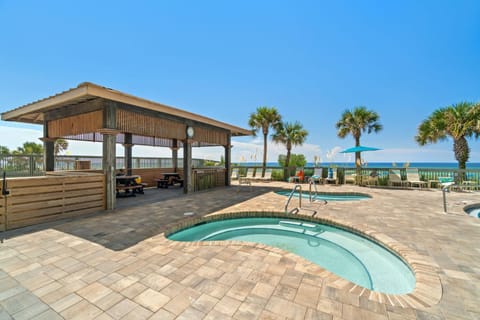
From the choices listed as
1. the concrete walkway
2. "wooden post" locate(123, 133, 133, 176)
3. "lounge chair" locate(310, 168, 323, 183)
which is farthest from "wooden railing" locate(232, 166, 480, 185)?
"wooden post" locate(123, 133, 133, 176)

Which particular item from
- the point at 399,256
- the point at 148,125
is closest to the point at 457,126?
the point at 399,256

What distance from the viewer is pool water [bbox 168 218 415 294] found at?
2.73m

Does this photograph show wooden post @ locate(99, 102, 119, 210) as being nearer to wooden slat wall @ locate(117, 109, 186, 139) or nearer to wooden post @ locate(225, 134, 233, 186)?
wooden slat wall @ locate(117, 109, 186, 139)

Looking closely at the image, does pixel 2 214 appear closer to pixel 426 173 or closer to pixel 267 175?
pixel 267 175

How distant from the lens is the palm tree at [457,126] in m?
9.64

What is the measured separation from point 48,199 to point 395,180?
14058 millimetres

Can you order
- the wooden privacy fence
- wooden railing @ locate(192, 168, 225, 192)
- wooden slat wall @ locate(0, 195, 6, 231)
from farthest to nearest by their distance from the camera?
wooden railing @ locate(192, 168, 225, 192)
the wooden privacy fence
wooden slat wall @ locate(0, 195, 6, 231)

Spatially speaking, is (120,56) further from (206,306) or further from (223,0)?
(206,306)

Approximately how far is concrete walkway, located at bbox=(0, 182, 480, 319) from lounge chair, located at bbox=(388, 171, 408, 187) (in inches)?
282

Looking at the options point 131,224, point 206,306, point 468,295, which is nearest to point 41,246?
point 131,224

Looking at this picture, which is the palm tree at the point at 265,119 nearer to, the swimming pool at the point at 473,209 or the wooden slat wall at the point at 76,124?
the swimming pool at the point at 473,209

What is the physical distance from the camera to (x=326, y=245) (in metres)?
3.91

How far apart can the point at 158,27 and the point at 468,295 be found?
1135 cm

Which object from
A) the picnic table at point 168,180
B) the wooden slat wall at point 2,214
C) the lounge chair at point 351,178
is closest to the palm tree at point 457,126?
the lounge chair at point 351,178
